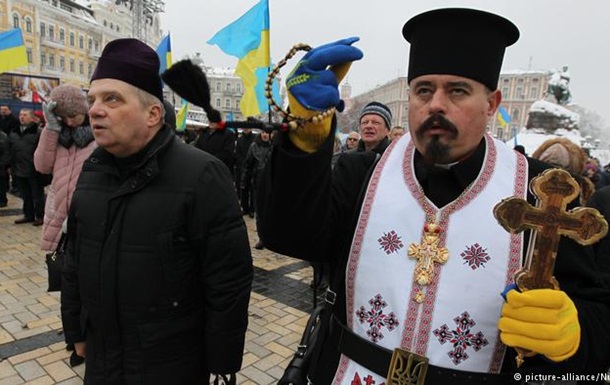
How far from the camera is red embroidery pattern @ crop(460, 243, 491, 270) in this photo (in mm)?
1262

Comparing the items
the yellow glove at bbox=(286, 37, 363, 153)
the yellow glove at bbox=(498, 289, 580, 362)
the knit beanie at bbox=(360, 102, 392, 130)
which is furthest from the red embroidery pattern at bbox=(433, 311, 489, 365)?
the knit beanie at bbox=(360, 102, 392, 130)

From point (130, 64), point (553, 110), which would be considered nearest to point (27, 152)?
point (130, 64)

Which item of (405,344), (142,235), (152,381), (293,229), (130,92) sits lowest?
(152,381)

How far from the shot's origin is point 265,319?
4.16 metres

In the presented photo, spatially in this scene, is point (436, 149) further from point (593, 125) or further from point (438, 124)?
point (593, 125)

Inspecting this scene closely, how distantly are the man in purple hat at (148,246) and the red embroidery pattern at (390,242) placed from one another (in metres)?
0.81

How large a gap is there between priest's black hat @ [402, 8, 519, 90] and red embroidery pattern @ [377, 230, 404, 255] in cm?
55

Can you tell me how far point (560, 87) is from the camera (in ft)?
76.8

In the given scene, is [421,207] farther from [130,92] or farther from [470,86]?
[130,92]

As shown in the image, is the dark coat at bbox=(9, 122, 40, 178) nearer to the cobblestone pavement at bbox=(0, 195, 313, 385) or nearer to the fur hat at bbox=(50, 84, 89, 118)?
the cobblestone pavement at bbox=(0, 195, 313, 385)

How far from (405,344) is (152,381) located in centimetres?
117

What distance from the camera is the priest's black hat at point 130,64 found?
1.81 metres

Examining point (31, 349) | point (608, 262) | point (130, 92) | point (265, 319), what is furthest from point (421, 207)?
point (31, 349)

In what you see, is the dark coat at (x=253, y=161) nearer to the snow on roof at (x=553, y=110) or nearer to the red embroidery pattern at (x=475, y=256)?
the red embroidery pattern at (x=475, y=256)
